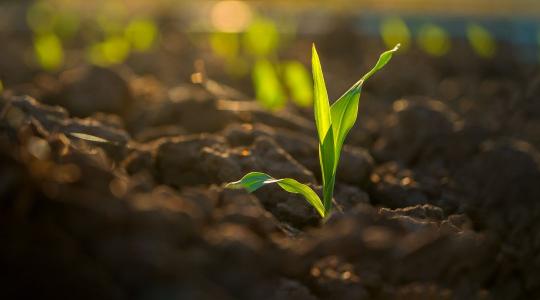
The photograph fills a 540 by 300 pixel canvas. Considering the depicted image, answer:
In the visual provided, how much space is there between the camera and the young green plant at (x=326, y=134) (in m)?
1.82

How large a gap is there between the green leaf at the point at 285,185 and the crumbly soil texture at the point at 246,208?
6cm

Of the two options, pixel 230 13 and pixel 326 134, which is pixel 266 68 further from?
pixel 230 13

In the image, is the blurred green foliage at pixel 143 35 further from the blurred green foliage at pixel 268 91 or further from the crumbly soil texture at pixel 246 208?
the crumbly soil texture at pixel 246 208

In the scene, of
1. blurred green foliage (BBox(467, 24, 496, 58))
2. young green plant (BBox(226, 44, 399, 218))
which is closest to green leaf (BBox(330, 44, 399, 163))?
young green plant (BBox(226, 44, 399, 218))

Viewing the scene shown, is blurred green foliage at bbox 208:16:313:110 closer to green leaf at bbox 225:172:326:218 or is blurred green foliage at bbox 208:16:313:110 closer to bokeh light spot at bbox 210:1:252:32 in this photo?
green leaf at bbox 225:172:326:218

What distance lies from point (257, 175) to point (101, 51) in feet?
11.8

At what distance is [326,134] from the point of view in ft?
6.15

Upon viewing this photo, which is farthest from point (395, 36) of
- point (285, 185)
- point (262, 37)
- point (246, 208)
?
point (246, 208)

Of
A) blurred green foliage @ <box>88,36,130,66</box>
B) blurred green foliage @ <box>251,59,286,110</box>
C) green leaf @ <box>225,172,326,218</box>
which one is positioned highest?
green leaf @ <box>225,172,326,218</box>

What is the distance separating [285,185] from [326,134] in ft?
0.50

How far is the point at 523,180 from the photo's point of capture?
2.31 metres

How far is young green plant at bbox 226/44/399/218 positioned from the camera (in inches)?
71.6

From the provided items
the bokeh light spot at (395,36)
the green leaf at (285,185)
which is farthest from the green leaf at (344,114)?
the bokeh light spot at (395,36)

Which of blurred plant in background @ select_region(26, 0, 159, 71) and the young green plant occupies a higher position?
the young green plant
